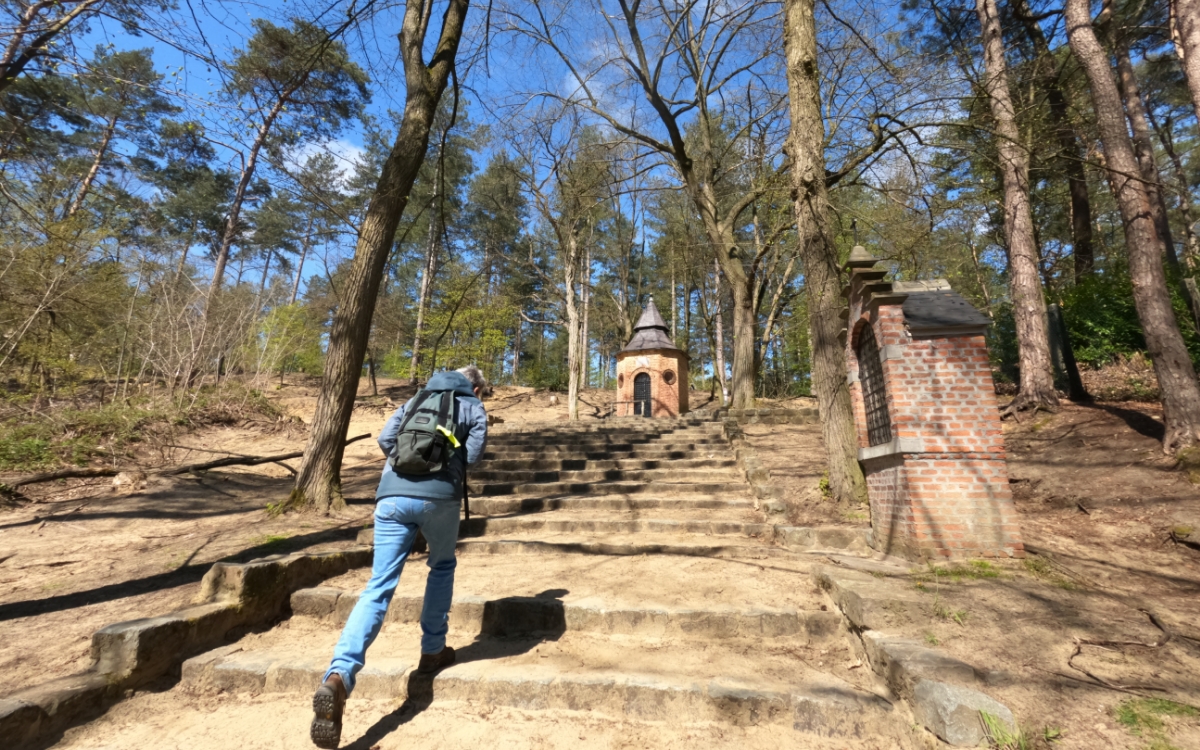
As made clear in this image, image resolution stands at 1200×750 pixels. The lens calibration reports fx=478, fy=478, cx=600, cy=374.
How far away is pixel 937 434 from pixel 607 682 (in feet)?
11.9

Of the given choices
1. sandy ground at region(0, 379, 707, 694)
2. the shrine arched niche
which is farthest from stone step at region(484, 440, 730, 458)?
the shrine arched niche

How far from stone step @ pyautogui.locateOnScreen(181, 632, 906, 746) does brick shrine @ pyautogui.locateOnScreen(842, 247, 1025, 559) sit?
7.15ft

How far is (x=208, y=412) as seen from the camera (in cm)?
1181

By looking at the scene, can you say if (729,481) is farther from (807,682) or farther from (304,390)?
(304,390)

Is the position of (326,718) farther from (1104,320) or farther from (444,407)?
(1104,320)

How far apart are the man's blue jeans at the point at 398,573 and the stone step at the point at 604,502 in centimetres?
360

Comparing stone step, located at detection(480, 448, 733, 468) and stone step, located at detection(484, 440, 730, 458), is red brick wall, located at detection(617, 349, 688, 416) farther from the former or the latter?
stone step, located at detection(480, 448, 733, 468)

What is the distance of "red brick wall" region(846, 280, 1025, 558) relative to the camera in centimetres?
413

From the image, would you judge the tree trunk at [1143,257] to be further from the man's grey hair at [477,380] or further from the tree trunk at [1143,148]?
the man's grey hair at [477,380]

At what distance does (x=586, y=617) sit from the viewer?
3502 millimetres

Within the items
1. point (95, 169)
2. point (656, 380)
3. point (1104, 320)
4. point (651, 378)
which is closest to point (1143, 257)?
point (1104, 320)

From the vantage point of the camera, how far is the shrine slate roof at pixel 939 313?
4.44 metres

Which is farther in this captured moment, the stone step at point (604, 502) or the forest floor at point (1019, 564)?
the stone step at point (604, 502)

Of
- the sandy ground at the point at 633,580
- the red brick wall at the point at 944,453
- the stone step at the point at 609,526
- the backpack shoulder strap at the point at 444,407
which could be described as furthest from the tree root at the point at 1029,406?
the backpack shoulder strap at the point at 444,407
